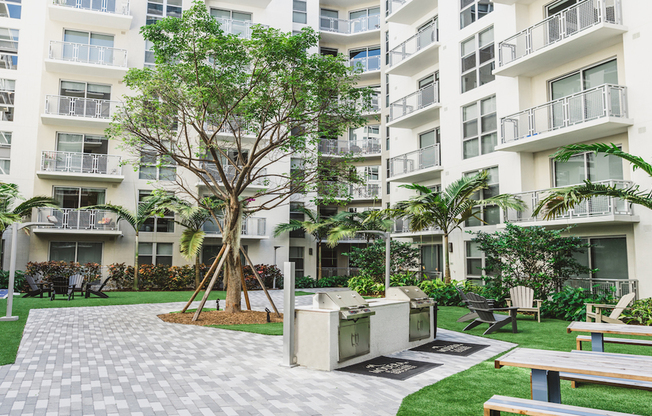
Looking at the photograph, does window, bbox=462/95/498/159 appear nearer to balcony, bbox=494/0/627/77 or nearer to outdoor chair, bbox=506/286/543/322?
balcony, bbox=494/0/627/77

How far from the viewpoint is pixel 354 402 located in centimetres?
563

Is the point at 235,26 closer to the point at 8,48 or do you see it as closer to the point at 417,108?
the point at 8,48

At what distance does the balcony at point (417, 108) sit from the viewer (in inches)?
867

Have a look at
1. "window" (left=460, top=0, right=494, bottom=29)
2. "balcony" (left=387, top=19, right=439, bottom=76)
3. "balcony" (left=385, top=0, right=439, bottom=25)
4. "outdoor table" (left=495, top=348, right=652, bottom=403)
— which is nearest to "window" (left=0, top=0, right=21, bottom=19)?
"balcony" (left=385, top=0, right=439, bottom=25)

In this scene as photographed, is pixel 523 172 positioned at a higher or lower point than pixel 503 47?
lower

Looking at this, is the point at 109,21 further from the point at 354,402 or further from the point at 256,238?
the point at 354,402

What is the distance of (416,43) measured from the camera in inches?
925

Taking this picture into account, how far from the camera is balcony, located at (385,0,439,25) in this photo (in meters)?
23.0

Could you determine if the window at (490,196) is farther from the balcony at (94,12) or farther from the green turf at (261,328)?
the balcony at (94,12)

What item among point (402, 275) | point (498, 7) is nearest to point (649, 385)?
point (402, 275)

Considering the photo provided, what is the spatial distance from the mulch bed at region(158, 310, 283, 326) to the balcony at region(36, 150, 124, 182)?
13631 millimetres

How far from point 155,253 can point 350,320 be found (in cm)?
2087

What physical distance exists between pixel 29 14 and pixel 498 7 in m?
22.6

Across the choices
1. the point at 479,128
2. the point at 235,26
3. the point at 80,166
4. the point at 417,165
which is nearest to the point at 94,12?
the point at 235,26
